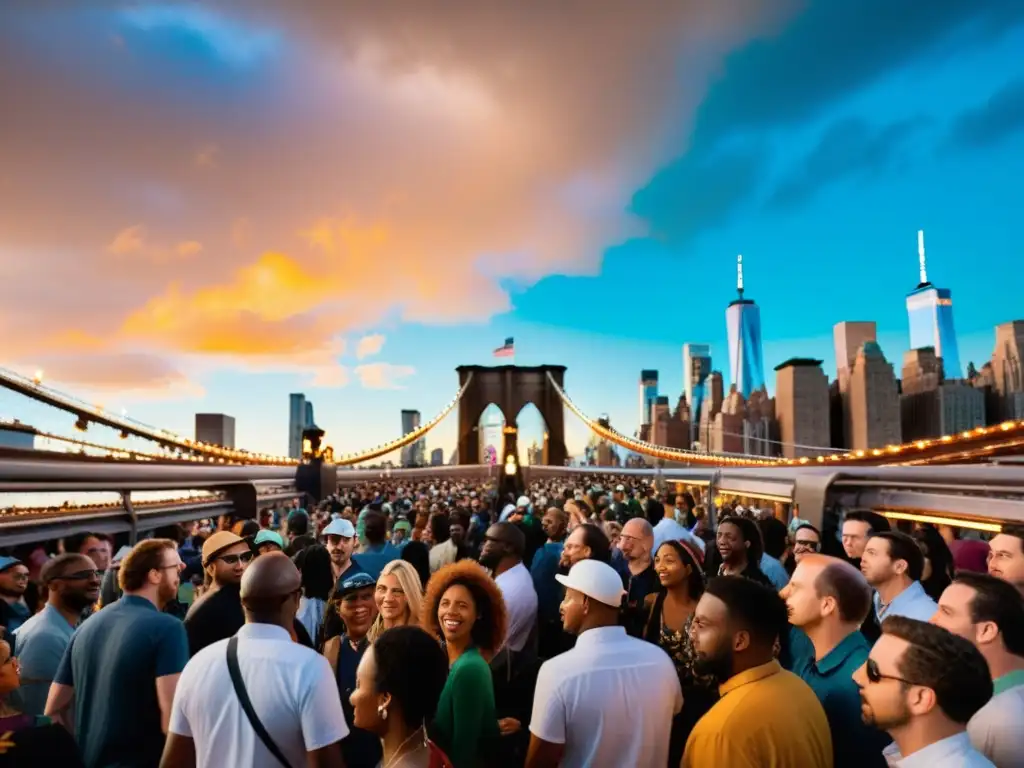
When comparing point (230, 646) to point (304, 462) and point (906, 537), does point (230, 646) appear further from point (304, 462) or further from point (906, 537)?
point (304, 462)

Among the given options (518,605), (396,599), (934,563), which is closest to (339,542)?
(518,605)

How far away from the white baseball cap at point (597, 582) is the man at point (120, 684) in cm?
149

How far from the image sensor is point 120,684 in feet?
8.67

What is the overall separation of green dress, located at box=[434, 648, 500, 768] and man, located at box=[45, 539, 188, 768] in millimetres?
1017

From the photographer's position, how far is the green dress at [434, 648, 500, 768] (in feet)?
8.09

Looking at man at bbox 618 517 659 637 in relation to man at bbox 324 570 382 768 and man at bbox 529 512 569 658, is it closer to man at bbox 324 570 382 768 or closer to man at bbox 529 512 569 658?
man at bbox 529 512 569 658

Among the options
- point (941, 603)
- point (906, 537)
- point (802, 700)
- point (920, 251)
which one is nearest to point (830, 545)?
point (906, 537)

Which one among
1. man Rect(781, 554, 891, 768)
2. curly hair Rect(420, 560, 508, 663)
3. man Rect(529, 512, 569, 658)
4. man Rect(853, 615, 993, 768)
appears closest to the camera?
man Rect(853, 615, 993, 768)

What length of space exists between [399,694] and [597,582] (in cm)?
85

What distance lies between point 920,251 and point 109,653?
181815 mm

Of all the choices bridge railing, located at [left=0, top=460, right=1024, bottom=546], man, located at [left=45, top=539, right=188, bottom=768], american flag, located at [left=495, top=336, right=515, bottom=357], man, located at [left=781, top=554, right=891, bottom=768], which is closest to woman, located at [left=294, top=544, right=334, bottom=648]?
man, located at [left=45, top=539, right=188, bottom=768]

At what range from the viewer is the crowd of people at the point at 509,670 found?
6.48 feet

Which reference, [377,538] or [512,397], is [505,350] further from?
[377,538]

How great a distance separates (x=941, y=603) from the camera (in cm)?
252
